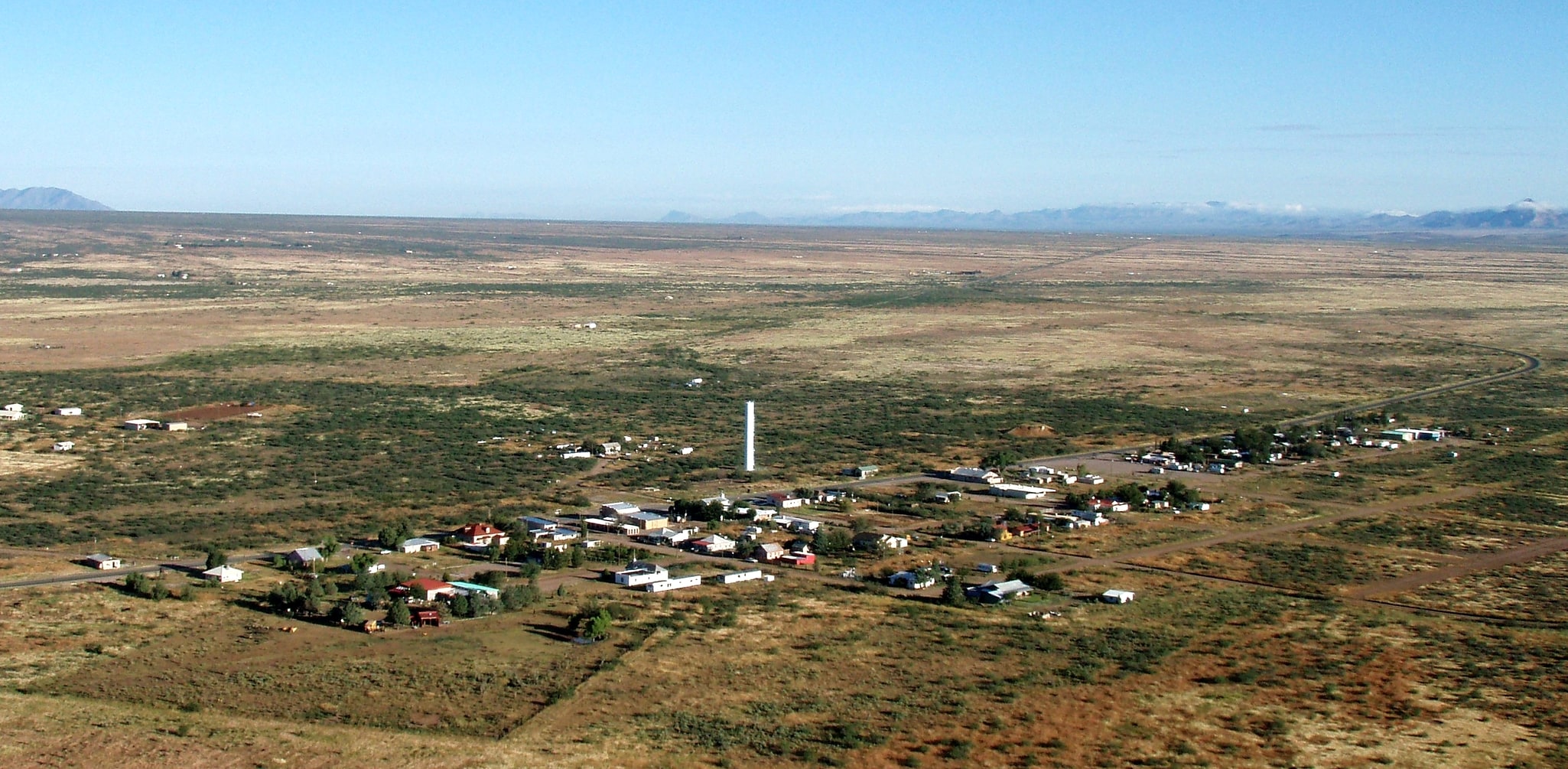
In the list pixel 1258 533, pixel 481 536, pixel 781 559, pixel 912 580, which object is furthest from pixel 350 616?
pixel 1258 533

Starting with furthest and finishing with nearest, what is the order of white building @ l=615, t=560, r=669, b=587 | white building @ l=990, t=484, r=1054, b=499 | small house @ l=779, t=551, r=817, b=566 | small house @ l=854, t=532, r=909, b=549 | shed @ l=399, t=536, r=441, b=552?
white building @ l=990, t=484, r=1054, b=499 → small house @ l=854, t=532, r=909, b=549 → shed @ l=399, t=536, r=441, b=552 → small house @ l=779, t=551, r=817, b=566 → white building @ l=615, t=560, r=669, b=587

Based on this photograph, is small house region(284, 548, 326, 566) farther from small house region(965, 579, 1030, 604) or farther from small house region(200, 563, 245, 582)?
small house region(965, 579, 1030, 604)

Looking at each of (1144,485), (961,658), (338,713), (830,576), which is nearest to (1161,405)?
(1144,485)

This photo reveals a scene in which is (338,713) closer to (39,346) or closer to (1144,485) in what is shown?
(1144,485)

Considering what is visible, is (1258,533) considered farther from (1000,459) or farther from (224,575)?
(224,575)

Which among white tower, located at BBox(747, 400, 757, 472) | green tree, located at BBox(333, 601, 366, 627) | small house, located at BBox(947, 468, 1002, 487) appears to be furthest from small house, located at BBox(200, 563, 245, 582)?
small house, located at BBox(947, 468, 1002, 487)

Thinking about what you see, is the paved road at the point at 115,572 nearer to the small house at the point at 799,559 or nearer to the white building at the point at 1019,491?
the small house at the point at 799,559
